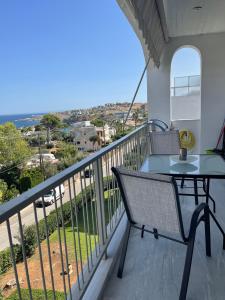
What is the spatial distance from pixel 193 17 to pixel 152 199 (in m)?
3.79

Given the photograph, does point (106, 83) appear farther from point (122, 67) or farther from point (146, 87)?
point (146, 87)

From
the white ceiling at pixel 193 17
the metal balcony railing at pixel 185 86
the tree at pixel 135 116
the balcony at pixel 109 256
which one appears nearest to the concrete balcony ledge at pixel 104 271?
the balcony at pixel 109 256

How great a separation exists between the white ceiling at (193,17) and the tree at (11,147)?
48.7ft

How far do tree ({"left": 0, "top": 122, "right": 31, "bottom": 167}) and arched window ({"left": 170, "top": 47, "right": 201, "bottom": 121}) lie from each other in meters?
13.8

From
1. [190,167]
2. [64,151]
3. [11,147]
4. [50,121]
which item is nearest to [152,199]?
[190,167]

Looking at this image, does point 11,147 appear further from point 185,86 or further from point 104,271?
point 104,271

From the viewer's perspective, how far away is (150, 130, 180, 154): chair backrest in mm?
3736

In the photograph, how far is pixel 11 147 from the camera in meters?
20.8

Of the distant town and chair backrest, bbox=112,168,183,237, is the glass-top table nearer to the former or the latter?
chair backrest, bbox=112,168,183,237

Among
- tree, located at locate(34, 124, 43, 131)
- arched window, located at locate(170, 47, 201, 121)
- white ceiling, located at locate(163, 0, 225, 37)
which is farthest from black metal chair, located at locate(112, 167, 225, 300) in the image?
tree, located at locate(34, 124, 43, 131)

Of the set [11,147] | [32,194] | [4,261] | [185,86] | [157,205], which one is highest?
[185,86]

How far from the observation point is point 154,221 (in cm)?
180

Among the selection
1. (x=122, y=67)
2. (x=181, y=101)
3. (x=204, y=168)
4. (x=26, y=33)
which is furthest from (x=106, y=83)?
(x=204, y=168)

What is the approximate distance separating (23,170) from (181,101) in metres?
14.1
